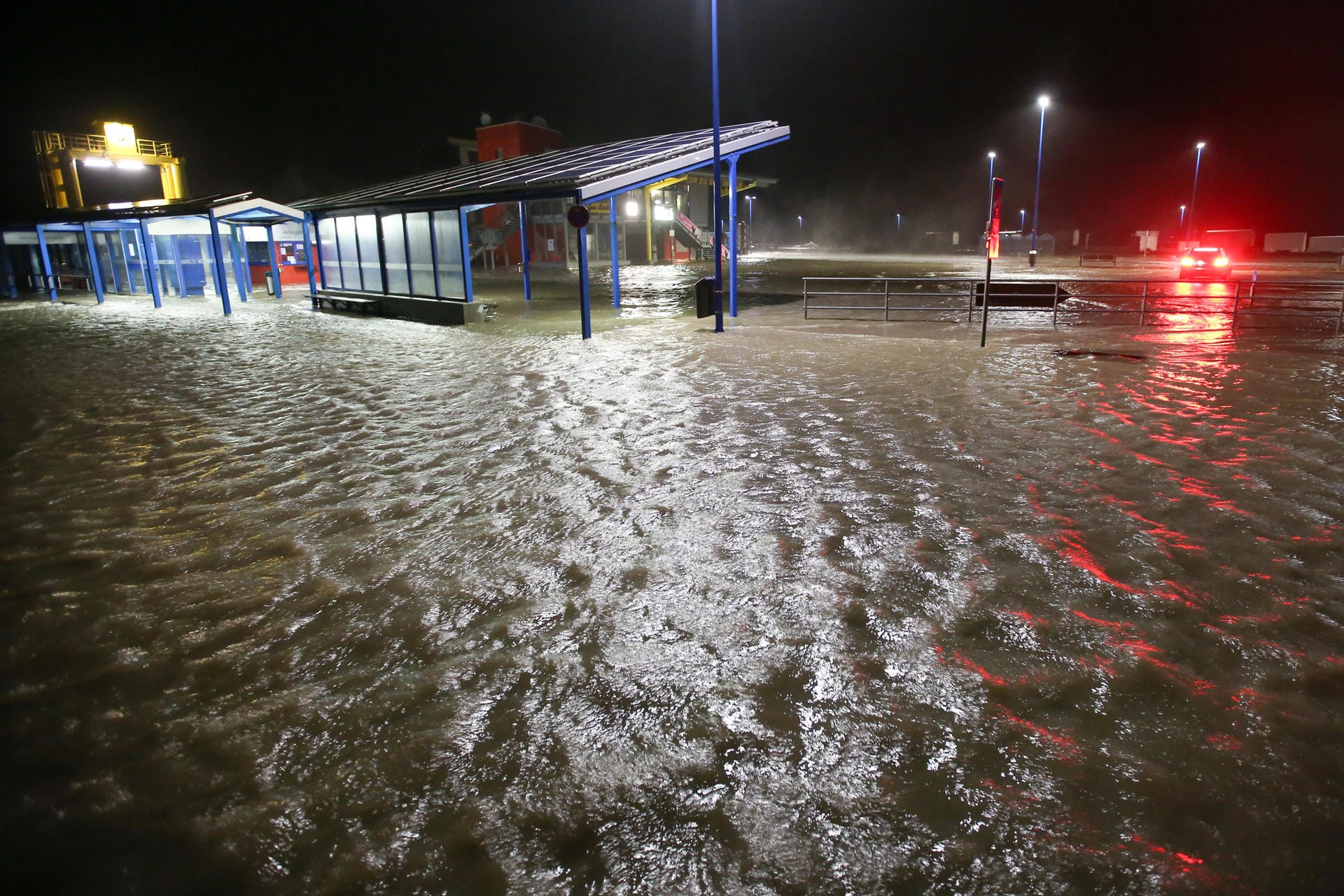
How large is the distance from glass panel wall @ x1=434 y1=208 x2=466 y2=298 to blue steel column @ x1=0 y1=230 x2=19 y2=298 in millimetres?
23568

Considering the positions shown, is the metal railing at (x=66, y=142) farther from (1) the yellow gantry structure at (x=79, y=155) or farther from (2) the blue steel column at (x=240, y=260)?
(2) the blue steel column at (x=240, y=260)

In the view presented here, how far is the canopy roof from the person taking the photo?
16375 mm

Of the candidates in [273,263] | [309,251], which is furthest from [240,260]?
[309,251]

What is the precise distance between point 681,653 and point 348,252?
79.3 ft

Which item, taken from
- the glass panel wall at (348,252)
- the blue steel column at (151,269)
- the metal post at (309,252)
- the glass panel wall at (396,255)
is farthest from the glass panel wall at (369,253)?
the blue steel column at (151,269)

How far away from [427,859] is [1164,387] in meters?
10.7

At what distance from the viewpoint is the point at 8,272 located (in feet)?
104

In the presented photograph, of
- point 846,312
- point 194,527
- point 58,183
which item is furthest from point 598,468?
point 58,183

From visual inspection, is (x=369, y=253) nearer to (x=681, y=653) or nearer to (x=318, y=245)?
(x=318, y=245)

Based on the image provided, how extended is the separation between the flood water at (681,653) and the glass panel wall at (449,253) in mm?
11903

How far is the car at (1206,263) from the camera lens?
29906mm

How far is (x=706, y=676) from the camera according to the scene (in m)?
3.77

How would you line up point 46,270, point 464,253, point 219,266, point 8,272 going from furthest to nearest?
point 8,272, point 46,270, point 219,266, point 464,253

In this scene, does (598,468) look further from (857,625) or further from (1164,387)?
(1164,387)
